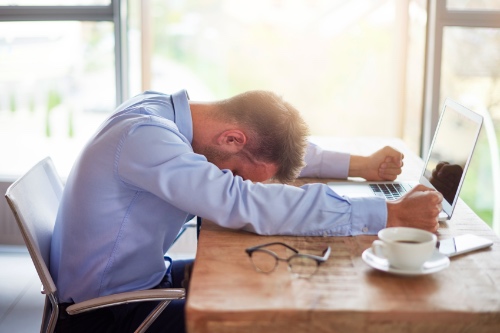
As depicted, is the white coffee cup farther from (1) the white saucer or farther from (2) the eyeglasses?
(2) the eyeglasses

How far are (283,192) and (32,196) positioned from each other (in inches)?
27.6

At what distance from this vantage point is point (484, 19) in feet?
12.3

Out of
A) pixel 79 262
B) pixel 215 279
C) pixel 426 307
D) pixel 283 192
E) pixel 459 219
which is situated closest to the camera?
pixel 426 307

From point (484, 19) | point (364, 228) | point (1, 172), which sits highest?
point (484, 19)

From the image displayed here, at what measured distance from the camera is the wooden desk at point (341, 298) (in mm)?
1241

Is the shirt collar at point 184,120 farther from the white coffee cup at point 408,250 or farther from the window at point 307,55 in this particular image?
the window at point 307,55

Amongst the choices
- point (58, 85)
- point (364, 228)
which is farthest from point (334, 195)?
point (58, 85)

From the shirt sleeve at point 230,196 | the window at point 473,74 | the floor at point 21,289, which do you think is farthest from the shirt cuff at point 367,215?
the window at point 473,74

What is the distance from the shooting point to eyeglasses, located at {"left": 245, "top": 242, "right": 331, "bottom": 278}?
144 cm

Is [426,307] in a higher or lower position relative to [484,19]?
lower

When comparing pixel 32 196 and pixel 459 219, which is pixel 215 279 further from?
pixel 459 219

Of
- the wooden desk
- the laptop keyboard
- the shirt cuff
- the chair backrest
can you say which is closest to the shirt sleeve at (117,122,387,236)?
the shirt cuff

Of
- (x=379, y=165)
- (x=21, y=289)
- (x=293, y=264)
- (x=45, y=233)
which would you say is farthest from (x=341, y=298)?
(x=21, y=289)

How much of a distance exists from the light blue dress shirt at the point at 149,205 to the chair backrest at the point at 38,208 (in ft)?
0.17
